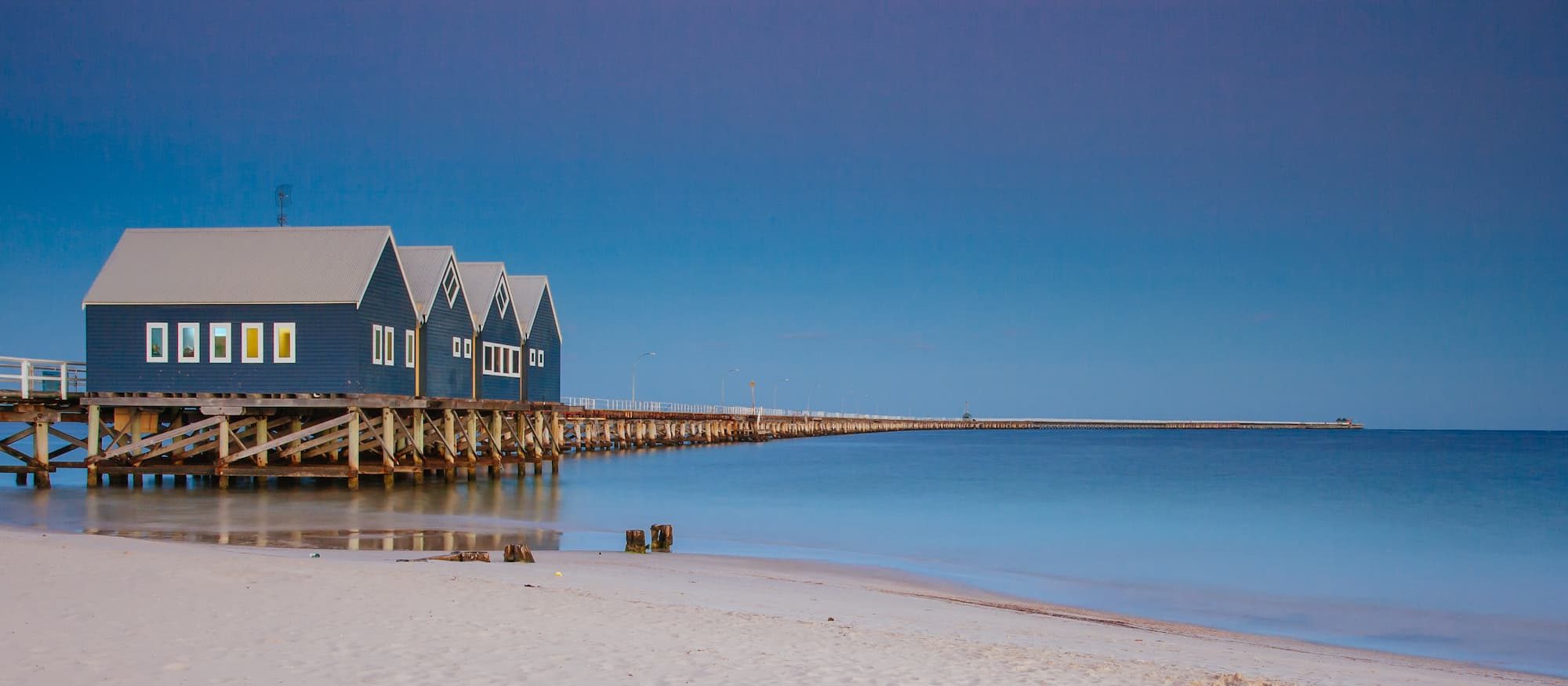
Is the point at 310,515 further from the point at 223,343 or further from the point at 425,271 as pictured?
the point at 425,271

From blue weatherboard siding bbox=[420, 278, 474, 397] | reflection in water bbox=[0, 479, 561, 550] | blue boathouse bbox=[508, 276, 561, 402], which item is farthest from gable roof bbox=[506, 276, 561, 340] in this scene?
reflection in water bbox=[0, 479, 561, 550]

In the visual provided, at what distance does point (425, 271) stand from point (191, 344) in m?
7.07

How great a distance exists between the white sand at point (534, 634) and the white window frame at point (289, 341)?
16520 millimetres

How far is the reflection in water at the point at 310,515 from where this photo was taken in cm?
2075

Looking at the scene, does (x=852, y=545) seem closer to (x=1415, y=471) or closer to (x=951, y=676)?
(x=951, y=676)

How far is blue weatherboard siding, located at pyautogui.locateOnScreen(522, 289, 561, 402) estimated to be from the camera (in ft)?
151

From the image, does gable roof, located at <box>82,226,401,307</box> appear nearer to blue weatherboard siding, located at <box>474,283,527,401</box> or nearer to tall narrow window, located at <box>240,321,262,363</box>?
tall narrow window, located at <box>240,321,262,363</box>

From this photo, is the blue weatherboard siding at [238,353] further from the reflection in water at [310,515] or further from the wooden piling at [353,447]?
the reflection in water at [310,515]

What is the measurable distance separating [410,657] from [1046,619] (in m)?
7.70

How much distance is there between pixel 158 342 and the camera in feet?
104

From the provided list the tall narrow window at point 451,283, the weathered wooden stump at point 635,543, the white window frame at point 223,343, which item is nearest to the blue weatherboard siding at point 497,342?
the tall narrow window at point 451,283

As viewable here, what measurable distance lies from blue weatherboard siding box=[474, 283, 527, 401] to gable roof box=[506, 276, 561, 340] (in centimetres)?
55

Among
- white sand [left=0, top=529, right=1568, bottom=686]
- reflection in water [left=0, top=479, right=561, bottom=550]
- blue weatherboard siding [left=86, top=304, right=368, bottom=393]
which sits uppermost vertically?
blue weatherboard siding [left=86, top=304, right=368, bottom=393]

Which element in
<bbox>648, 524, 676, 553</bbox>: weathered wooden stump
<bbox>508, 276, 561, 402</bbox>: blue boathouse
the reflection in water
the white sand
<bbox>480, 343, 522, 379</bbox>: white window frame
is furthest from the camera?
<bbox>508, 276, 561, 402</bbox>: blue boathouse
